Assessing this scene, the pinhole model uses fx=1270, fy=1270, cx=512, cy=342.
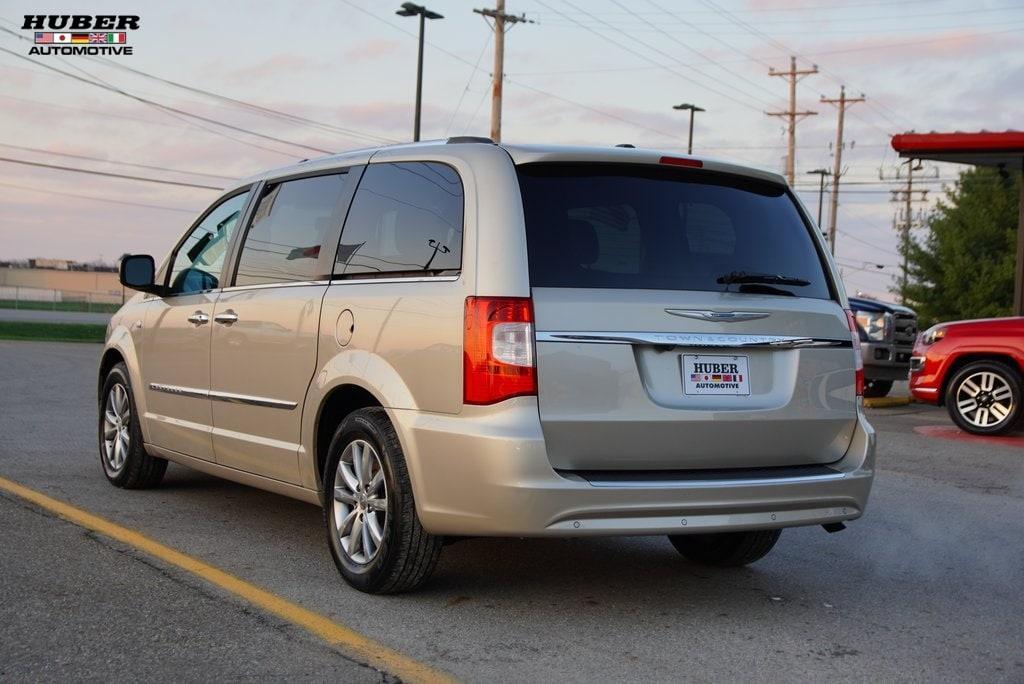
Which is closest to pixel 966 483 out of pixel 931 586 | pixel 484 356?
pixel 931 586

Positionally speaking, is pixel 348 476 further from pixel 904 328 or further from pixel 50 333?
pixel 50 333

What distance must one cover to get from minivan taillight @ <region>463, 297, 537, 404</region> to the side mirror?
3.21 metres

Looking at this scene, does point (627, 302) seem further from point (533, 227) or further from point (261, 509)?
point (261, 509)

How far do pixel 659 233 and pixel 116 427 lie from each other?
4.24 m

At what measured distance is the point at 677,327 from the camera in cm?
494

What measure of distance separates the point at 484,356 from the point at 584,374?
0.38m

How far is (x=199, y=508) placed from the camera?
23.7 feet

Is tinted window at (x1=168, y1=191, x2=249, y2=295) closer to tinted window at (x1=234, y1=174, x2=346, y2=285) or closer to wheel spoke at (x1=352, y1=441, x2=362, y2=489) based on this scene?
tinted window at (x1=234, y1=174, x2=346, y2=285)

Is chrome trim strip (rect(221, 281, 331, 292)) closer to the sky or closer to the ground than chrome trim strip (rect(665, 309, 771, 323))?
closer to the sky

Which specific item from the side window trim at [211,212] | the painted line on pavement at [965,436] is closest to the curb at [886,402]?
the painted line on pavement at [965,436]

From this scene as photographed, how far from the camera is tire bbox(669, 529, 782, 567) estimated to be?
235 inches

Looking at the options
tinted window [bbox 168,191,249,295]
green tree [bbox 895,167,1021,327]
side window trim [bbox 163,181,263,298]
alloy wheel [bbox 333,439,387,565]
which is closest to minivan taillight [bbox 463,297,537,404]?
alloy wheel [bbox 333,439,387,565]

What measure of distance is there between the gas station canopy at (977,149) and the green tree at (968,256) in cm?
2851

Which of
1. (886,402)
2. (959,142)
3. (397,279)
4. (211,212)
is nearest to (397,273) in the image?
(397,279)
